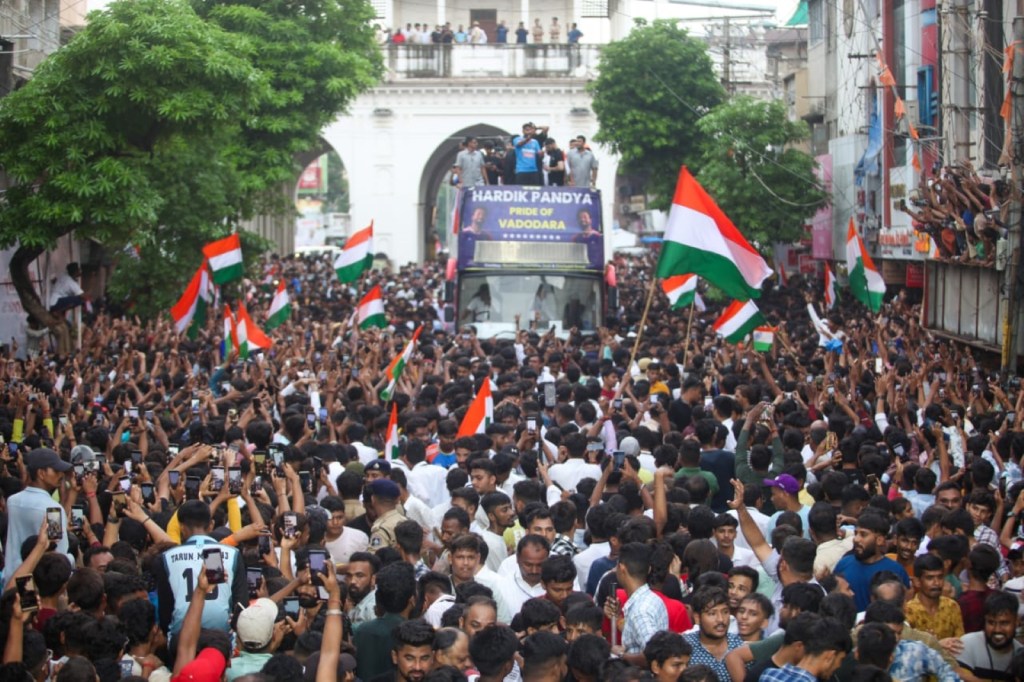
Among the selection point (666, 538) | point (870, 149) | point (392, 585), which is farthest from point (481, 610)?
point (870, 149)

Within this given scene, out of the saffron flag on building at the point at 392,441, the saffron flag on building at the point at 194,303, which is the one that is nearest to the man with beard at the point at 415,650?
the saffron flag on building at the point at 392,441

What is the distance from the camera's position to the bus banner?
769 inches

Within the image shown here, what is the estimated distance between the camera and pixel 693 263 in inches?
516

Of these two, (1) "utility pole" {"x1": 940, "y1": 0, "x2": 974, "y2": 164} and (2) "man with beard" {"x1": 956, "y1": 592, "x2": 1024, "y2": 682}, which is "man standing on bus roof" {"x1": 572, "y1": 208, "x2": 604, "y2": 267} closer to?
(1) "utility pole" {"x1": 940, "y1": 0, "x2": 974, "y2": 164}

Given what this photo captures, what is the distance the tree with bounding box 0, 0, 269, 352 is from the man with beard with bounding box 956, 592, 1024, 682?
13.4 meters

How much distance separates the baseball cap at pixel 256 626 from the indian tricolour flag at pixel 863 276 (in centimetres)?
Result: 1313

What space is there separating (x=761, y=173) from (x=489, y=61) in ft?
55.3

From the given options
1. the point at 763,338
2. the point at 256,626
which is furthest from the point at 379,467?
the point at 763,338

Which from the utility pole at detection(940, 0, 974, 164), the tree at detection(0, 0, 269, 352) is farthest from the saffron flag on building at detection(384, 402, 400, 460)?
the utility pole at detection(940, 0, 974, 164)

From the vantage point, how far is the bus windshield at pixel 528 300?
64.3ft

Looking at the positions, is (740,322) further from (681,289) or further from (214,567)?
(214,567)

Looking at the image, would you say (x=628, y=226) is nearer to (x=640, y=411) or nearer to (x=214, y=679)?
(x=640, y=411)

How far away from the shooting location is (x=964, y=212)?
1870 cm

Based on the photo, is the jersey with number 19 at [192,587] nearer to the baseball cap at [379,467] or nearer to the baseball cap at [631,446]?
the baseball cap at [379,467]
